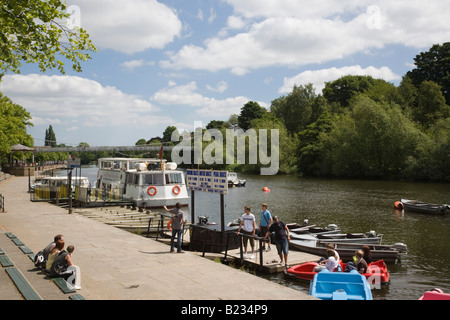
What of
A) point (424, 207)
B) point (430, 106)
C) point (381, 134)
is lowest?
point (424, 207)

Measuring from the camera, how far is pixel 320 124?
311 ft

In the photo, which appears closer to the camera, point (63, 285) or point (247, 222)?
point (63, 285)

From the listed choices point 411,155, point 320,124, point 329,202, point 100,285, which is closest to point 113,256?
point 100,285

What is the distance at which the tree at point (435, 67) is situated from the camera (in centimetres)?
8962

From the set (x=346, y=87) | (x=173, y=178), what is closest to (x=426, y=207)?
(x=173, y=178)

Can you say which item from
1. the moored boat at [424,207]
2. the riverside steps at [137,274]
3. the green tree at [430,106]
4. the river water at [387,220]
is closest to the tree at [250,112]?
the green tree at [430,106]

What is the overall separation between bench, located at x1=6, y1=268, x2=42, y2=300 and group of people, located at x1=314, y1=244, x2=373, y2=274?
8.47m

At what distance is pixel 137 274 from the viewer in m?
11.5

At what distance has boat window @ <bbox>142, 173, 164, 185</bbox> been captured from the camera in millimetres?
35281

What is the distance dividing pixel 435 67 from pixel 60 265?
102 metres

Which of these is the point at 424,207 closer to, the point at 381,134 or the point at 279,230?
the point at 279,230

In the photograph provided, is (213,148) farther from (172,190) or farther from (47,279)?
(47,279)

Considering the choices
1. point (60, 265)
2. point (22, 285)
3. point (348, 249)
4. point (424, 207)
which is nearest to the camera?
point (22, 285)
